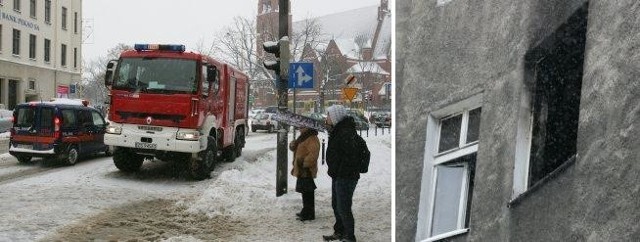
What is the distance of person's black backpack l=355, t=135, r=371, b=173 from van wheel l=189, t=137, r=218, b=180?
583 cm

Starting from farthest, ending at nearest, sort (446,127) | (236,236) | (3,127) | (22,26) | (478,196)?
(22,26) → (3,127) → (236,236) → (446,127) → (478,196)

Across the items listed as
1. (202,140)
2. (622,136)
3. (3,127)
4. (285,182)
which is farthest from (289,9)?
(3,127)

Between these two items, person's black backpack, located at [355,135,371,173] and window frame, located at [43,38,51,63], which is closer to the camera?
person's black backpack, located at [355,135,371,173]

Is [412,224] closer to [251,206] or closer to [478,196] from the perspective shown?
[478,196]

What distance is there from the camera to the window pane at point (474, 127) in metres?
1.60

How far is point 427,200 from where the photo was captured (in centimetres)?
174

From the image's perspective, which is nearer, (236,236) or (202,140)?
(236,236)

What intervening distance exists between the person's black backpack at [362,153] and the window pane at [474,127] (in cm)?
326

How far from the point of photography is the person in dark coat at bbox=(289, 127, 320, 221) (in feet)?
21.3

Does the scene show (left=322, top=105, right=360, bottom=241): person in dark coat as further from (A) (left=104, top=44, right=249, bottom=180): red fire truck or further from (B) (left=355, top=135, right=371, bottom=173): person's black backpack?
(A) (left=104, top=44, right=249, bottom=180): red fire truck

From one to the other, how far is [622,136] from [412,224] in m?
0.74

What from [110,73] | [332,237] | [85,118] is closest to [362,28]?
[332,237]

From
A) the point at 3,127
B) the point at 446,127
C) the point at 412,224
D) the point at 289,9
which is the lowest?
the point at 3,127

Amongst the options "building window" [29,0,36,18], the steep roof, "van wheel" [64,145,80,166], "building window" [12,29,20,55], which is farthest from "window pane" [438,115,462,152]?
"building window" [29,0,36,18]
